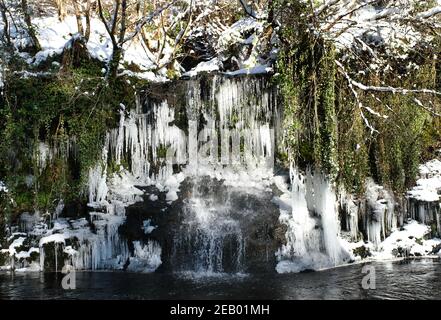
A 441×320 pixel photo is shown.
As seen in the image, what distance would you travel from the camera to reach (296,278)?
25.1 feet

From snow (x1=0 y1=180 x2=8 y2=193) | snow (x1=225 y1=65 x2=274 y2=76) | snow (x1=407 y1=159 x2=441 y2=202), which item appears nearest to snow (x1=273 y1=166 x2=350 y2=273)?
snow (x1=407 y1=159 x2=441 y2=202)

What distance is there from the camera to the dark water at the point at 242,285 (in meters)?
6.48

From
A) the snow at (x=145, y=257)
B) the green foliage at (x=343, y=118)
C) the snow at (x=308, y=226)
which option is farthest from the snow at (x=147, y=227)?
the green foliage at (x=343, y=118)

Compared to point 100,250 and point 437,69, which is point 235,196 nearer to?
point 100,250

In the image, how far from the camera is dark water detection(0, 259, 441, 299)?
255 inches

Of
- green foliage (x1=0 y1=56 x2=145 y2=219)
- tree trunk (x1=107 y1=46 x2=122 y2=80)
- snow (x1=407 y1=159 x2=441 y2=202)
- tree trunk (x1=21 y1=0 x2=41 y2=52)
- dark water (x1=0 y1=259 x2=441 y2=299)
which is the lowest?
dark water (x1=0 y1=259 x2=441 y2=299)

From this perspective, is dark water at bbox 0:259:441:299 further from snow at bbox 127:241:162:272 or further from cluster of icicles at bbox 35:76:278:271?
cluster of icicles at bbox 35:76:278:271

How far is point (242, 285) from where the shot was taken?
7.17 meters

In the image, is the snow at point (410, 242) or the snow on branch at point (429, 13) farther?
the snow on branch at point (429, 13)

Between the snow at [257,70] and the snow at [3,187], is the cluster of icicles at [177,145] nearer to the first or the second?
the snow at [257,70]

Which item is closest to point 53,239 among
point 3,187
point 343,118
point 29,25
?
point 3,187

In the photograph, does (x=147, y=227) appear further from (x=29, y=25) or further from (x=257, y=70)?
(x=29, y=25)

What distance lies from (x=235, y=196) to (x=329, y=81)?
2960 mm
